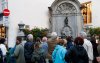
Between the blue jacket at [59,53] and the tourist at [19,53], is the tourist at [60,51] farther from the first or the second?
the tourist at [19,53]

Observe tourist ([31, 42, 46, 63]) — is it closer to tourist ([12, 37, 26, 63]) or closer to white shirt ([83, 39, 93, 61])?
tourist ([12, 37, 26, 63])

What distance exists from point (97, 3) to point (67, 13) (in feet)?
8.56

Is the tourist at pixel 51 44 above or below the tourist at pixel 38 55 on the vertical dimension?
above

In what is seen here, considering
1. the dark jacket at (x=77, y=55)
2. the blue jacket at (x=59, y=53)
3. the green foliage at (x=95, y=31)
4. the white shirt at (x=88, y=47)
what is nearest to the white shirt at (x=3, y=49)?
the white shirt at (x=88, y=47)

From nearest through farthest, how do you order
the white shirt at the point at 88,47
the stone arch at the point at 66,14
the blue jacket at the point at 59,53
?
1. the blue jacket at the point at 59,53
2. the white shirt at the point at 88,47
3. the stone arch at the point at 66,14

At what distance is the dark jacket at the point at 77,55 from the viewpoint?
13.1 meters

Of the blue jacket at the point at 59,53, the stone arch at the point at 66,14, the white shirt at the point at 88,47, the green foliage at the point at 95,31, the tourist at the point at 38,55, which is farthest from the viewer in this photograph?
the stone arch at the point at 66,14

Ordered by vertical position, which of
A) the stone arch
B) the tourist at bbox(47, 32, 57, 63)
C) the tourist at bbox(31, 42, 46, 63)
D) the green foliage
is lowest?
the tourist at bbox(31, 42, 46, 63)

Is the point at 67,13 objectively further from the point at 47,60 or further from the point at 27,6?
the point at 47,60

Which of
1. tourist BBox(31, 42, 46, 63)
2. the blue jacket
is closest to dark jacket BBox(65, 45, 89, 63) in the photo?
the blue jacket

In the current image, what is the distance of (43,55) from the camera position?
651 inches

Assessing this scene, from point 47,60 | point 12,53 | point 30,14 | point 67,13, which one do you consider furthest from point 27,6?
point 47,60

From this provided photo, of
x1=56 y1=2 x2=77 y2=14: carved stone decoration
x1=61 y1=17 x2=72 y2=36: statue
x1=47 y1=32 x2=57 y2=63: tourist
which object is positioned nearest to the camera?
x1=47 y1=32 x2=57 y2=63: tourist

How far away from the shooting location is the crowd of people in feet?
43.3
